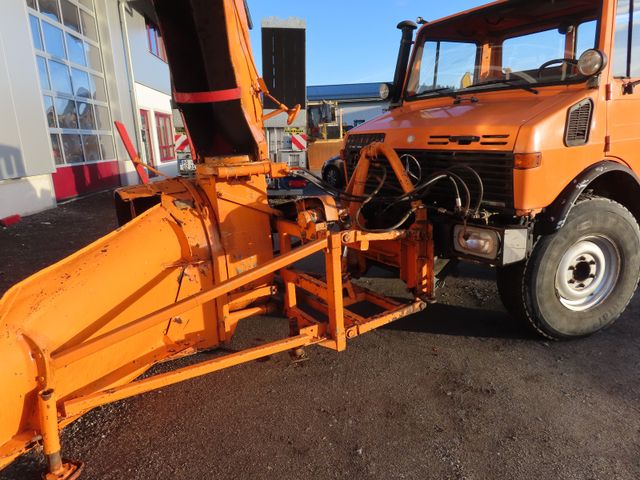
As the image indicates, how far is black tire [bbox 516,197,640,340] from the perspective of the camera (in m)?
3.12

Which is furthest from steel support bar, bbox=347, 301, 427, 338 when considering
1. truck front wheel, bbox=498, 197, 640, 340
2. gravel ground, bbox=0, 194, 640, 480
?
truck front wheel, bbox=498, 197, 640, 340

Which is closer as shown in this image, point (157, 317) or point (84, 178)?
point (157, 317)

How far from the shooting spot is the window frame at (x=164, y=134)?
15727 millimetres

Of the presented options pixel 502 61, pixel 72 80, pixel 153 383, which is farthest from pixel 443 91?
pixel 72 80

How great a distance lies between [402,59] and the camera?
4.28m

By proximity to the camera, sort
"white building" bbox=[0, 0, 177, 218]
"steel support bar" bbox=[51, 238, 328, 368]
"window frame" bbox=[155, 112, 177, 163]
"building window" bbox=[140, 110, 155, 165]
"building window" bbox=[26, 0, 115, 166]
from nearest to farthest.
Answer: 1. "steel support bar" bbox=[51, 238, 328, 368]
2. "white building" bbox=[0, 0, 177, 218]
3. "building window" bbox=[26, 0, 115, 166]
4. "building window" bbox=[140, 110, 155, 165]
5. "window frame" bbox=[155, 112, 177, 163]

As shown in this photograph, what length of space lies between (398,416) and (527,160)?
1.74 meters

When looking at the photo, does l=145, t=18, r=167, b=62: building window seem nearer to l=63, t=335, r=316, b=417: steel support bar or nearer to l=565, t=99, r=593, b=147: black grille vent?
l=565, t=99, r=593, b=147: black grille vent

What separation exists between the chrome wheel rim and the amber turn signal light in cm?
89

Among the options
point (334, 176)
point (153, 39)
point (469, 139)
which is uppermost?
point (153, 39)

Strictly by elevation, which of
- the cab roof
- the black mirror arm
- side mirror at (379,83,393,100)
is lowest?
the black mirror arm

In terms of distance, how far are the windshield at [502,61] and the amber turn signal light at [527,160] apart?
2.68 ft

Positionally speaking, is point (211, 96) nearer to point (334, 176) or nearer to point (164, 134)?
point (334, 176)

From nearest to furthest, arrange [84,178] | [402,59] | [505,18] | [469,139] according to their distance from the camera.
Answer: [469,139]
[505,18]
[402,59]
[84,178]
